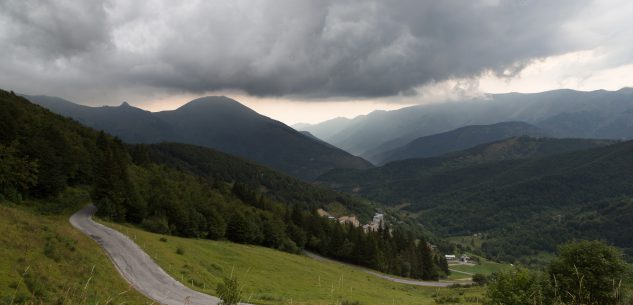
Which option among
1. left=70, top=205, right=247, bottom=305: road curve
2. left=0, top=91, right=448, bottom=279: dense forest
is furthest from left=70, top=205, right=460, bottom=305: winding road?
left=0, top=91, right=448, bottom=279: dense forest

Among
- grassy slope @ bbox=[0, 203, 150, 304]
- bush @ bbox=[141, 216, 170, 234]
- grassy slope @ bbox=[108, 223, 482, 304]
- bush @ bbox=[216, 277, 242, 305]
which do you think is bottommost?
grassy slope @ bbox=[108, 223, 482, 304]

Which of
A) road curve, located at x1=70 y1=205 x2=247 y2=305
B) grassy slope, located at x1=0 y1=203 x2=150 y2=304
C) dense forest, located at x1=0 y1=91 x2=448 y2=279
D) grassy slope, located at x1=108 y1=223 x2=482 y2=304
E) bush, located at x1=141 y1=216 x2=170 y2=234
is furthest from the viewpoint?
bush, located at x1=141 y1=216 x2=170 y2=234

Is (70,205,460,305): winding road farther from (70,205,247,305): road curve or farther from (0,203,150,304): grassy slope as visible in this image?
(0,203,150,304): grassy slope

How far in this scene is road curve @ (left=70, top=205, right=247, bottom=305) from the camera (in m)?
31.1

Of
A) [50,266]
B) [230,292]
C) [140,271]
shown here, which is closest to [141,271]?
[140,271]

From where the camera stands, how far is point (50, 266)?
82.1ft

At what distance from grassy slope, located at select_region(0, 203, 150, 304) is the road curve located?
1.41 m

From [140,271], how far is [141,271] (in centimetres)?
9

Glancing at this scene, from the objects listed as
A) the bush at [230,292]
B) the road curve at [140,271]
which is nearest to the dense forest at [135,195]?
the road curve at [140,271]

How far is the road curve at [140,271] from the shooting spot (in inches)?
1226

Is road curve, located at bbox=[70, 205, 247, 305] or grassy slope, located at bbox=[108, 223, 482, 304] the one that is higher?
road curve, located at bbox=[70, 205, 247, 305]

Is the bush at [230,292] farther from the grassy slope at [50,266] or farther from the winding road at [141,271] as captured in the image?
the winding road at [141,271]

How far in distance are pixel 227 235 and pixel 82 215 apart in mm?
30705

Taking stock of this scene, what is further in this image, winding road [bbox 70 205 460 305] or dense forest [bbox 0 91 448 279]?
dense forest [bbox 0 91 448 279]
